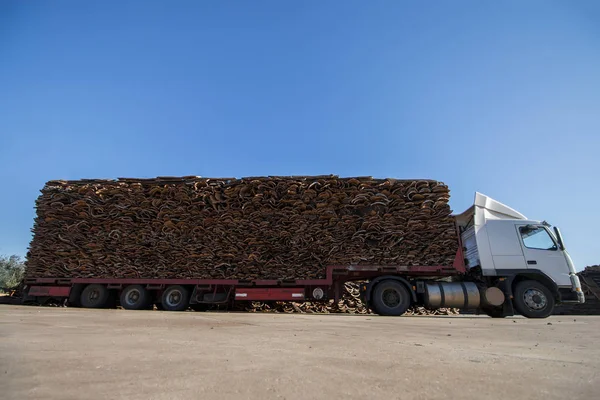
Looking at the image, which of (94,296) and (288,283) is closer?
(288,283)

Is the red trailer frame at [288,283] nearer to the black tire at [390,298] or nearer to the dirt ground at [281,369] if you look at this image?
the black tire at [390,298]

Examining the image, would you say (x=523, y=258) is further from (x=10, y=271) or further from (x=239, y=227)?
(x=10, y=271)

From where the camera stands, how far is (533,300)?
10219 mm

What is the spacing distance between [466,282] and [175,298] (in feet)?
→ 31.7

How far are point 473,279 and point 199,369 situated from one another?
1089 centimetres

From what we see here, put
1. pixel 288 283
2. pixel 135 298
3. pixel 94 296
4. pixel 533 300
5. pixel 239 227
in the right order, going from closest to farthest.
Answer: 1. pixel 533 300
2. pixel 288 283
3. pixel 239 227
4. pixel 135 298
5. pixel 94 296

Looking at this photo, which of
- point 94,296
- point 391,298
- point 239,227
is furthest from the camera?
point 94,296

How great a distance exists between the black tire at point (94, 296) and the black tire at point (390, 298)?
9149mm

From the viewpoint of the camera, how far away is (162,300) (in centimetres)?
1143

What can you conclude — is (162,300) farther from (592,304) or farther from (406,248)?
(592,304)

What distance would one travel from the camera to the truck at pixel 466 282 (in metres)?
10.3

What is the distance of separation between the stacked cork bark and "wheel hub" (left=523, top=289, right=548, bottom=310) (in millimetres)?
2459

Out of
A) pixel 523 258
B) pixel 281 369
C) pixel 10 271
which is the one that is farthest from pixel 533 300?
pixel 10 271

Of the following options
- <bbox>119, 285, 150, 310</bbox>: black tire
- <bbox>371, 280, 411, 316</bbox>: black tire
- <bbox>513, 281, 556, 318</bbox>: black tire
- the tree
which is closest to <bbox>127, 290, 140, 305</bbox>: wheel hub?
<bbox>119, 285, 150, 310</bbox>: black tire
